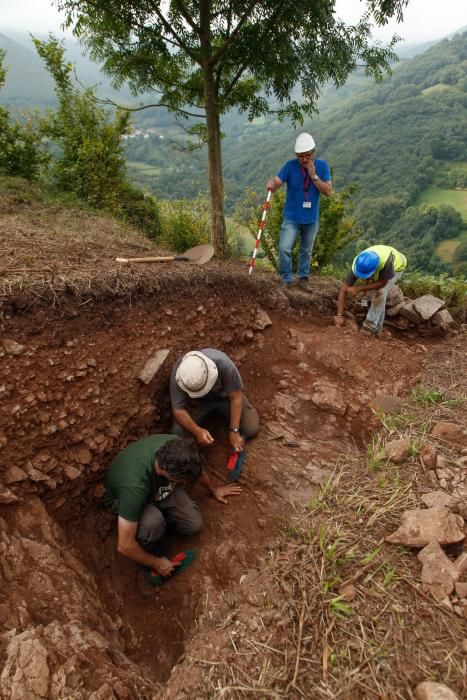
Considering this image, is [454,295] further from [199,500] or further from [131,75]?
[131,75]

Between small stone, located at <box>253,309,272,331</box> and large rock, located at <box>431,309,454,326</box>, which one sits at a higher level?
small stone, located at <box>253,309,272,331</box>

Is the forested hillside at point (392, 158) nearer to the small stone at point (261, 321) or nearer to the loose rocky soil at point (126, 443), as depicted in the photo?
the small stone at point (261, 321)

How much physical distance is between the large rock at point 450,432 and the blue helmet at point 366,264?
6.29 ft

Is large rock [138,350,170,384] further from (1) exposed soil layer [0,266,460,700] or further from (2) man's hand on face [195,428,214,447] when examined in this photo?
(2) man's hand on face [195,428,214,447]

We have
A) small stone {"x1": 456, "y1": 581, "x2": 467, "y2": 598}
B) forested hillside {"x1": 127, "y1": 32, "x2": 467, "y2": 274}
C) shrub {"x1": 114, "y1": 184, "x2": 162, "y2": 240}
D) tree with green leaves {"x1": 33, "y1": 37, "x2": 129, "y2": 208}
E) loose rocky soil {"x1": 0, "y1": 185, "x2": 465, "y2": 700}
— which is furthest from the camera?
forested hillside {"x1": 127, "y1": 32, "x2": 467, "y2": 274}

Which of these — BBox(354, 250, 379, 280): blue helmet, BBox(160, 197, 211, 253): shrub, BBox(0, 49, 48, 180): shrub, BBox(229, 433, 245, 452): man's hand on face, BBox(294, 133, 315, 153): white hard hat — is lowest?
BBox(229, 433, 245, 452): man's hand on face

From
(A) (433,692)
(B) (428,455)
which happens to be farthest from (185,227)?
(A) (433,692)

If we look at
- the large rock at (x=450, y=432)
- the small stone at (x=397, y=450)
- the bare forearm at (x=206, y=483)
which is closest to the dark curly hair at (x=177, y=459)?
the bare forearm at (x=206, y=483)

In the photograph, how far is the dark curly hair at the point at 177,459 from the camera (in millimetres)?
2574

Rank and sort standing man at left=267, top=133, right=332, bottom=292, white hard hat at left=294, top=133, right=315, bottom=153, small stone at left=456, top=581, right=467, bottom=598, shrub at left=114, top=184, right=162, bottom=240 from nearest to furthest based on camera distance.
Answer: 1. small stone at left=456, top=581, right=467, bottom=598
2. white hard hat at left=294, top=133, right=315, bottom=153
3. standing man at left=267, top=133, right=332, bottom=292
4. shrub at left=114, top=184, right=162, bottom=240

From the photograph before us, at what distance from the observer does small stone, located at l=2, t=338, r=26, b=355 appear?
2756mm

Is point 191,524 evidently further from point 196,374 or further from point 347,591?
point 347,591

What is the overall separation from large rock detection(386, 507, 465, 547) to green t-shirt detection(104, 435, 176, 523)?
61.5 inches

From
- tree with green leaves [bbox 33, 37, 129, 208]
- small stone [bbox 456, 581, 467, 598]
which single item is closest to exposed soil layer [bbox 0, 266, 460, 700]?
small stone [bbox 456, 581, 467, 598]
